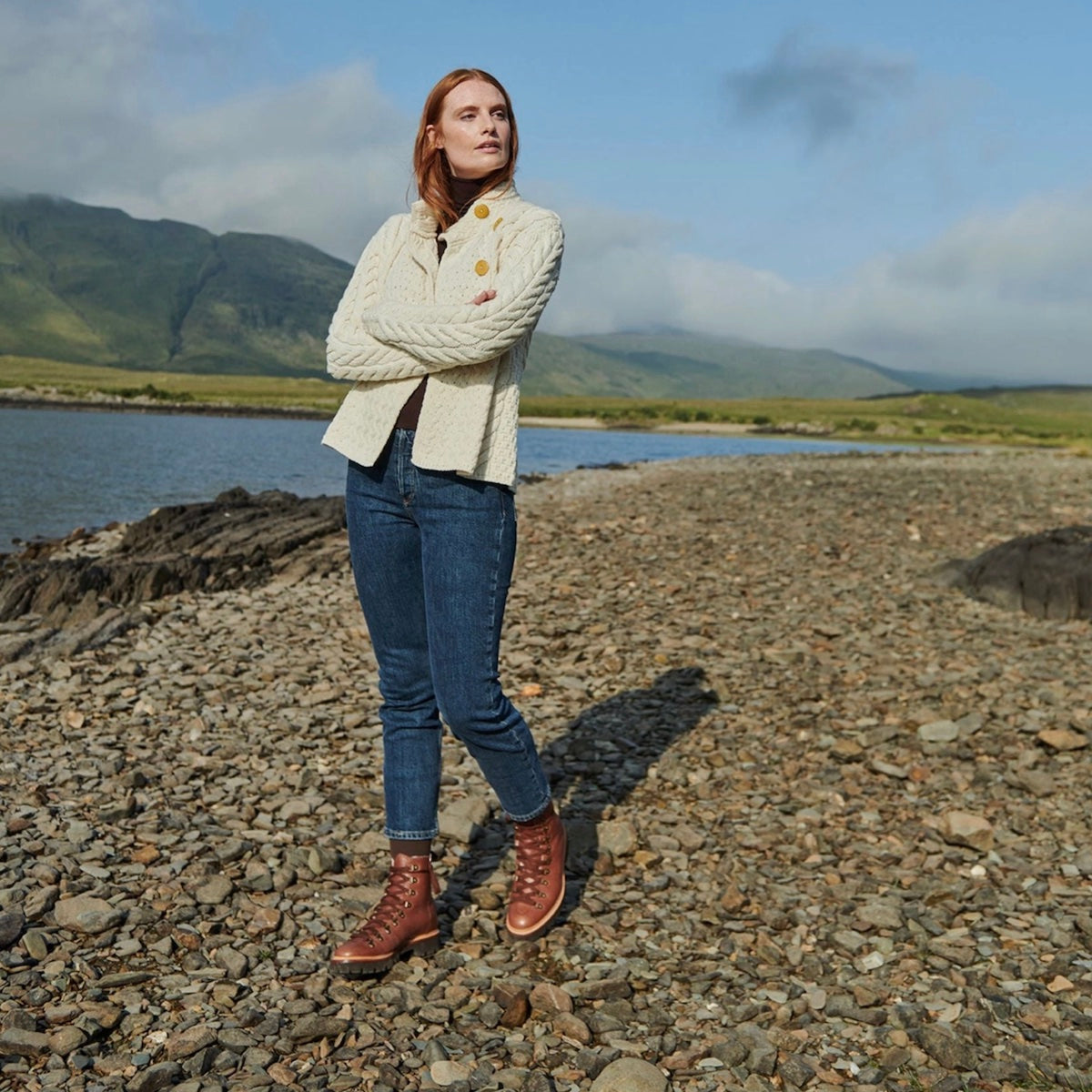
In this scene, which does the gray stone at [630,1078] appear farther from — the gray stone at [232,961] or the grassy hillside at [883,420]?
the grassy hillside at [883,420]

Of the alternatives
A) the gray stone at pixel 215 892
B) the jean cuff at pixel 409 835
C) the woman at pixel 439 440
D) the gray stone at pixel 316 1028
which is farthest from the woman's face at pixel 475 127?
the gray stone at pixel 215 892

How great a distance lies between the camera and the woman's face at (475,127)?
4.14 metres

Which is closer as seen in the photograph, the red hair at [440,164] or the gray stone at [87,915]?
the red hair at [440,164]

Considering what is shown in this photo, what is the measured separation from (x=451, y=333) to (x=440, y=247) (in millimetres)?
680

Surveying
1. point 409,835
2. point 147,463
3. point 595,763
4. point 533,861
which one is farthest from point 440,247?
point 147,463

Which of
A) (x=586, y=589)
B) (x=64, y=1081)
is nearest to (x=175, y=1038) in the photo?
(x=64, y=1081)

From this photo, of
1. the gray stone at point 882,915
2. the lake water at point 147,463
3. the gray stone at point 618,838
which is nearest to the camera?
the gray stone at point 882,915

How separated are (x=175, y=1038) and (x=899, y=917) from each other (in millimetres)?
3469

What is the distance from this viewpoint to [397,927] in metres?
4.45

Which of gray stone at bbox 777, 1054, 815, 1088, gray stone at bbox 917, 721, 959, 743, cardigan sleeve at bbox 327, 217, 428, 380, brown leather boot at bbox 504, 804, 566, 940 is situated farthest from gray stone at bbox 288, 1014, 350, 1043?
gray stone at bbox 917, 721, 959, 743

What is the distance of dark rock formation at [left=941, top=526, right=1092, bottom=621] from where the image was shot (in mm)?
11469

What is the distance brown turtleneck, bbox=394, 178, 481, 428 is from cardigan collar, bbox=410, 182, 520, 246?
5 centimetres

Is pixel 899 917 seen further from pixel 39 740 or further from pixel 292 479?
pixel 292 479

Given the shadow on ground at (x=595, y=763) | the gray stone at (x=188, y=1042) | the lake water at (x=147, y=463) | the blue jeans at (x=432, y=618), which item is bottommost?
the lake water at (x=147, y=463)
